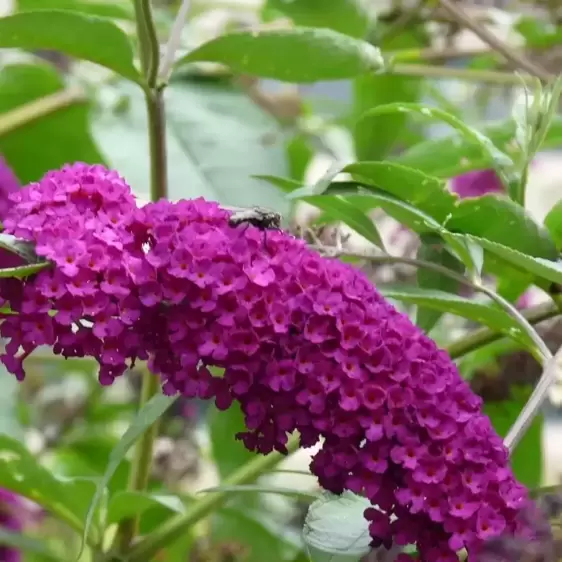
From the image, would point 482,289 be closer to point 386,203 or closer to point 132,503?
point 386,203

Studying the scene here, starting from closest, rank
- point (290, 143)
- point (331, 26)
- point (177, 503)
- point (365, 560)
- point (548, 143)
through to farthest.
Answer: point (365, 560) < point (177, 503) < point (548, 143) < point (331, 26) < point (290, 143)

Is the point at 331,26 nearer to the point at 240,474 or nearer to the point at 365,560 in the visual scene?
the point at 240,474

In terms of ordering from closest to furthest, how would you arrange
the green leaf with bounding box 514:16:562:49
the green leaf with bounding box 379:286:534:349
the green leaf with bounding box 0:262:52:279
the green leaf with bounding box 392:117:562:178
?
the green leaf with bounding box 0:262:52:279, the green leaf with bounding box 379:286:534:349, the green leaf with bounding box 392:117:562:178, the green leaf with bounding box 514:16:562:49

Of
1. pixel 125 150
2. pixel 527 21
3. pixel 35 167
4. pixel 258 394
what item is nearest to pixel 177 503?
pixel 258 394

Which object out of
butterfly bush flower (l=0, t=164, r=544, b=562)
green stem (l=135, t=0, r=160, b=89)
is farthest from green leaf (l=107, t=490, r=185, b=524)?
green stem (l=135, t=0, r=160, b=89)

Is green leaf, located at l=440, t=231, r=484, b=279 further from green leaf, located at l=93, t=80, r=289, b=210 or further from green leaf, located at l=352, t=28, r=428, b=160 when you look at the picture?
green leaf, located at l=352, t=28, r=428, b=160
